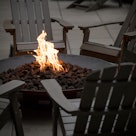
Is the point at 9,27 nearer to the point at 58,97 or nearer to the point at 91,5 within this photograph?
the point at 58,97

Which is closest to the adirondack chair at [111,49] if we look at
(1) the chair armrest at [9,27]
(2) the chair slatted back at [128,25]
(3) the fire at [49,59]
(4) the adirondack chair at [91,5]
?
(2) the chair slatted back at [128,25]

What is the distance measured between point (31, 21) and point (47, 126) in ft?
5.99

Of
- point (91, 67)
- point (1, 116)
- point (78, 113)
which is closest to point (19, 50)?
point (91, 67)

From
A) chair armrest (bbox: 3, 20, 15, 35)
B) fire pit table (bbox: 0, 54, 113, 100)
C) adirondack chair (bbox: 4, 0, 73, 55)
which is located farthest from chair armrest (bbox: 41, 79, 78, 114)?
adirondack chair (bbox: 4, 0, 73, 55)

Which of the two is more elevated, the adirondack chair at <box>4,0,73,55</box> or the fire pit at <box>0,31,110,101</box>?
the adirondack chair at <box>4,0,73,55</box>

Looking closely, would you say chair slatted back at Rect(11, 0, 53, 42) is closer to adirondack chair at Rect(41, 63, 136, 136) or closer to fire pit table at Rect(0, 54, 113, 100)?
fire pit table at Rect(0, 54, 113, 100)

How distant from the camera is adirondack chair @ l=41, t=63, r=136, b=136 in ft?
8.06

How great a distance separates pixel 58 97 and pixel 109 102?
366 mm

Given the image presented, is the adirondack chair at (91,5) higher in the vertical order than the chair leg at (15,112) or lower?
higher

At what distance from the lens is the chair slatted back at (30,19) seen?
496 cm

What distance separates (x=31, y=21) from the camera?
16.5 ft

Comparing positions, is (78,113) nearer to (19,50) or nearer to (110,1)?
(19,50)

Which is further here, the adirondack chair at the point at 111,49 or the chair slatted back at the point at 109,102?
the adirondack chair at the point at 111,49

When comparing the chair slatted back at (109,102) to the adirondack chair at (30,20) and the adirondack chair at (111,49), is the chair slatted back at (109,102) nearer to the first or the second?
the adirondack chair at (111,49)
